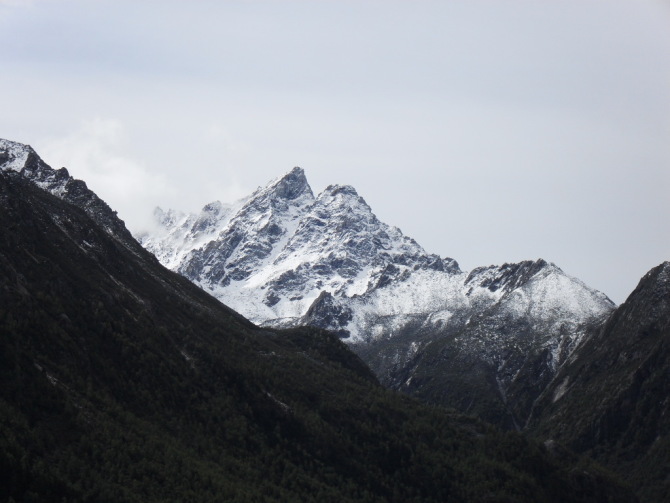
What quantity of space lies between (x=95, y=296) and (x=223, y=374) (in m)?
30.9

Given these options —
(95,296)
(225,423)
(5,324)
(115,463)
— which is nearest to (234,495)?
(115,463)

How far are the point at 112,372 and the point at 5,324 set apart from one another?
22559 mm

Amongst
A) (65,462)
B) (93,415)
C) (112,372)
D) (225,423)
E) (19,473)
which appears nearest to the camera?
(19,473)

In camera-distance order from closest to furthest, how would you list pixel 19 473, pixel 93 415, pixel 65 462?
pixel 19 473 → pixel 65 462 → pixel 93 415

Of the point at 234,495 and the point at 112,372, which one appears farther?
the point at 112,372

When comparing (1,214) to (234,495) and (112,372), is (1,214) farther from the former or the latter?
(234,495)

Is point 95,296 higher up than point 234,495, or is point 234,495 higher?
point 95,296

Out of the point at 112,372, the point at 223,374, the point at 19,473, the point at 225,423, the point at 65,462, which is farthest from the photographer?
the point at 223,374

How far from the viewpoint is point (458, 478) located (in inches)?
7800

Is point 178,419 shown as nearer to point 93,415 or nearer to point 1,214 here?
point 93,415

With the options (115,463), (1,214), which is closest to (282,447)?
(115,463)

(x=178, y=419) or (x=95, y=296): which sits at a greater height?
(x=95, y=296)

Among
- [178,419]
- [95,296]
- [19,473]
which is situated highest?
[95,296]

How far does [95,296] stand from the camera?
182 meters
